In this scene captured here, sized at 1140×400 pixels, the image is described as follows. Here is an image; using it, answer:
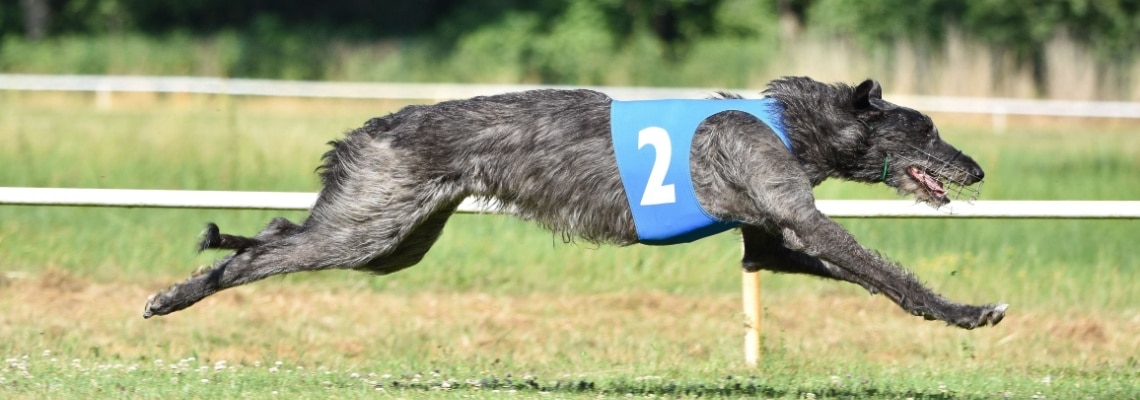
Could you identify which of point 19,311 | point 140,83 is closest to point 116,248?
point 19,311

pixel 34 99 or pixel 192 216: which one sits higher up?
pixel 34 99

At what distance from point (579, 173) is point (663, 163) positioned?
0.36 meters

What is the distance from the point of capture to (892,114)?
5988 millimetres

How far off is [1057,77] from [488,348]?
15380mm

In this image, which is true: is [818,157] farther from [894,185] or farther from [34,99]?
[34,99]

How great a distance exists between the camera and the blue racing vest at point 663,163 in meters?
5.82

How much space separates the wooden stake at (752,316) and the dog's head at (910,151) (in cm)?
138

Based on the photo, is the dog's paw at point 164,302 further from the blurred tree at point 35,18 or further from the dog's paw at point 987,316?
the blurred tree at point 35,18

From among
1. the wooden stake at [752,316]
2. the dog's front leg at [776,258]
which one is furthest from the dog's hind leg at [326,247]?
the wooden stake at [752,316]

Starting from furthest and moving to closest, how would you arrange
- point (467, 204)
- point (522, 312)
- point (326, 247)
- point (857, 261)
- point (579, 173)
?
point (522, 312) → point (467, 204) → point (326, 247) → point (579, 173) → point (857, 261)

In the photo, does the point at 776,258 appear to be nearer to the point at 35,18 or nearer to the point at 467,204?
the point at 467,204

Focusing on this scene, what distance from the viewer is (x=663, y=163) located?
5.82 meters

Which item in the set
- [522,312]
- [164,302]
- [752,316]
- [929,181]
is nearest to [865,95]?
[929,181]

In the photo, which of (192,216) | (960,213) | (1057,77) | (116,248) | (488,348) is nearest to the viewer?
(960,213)
